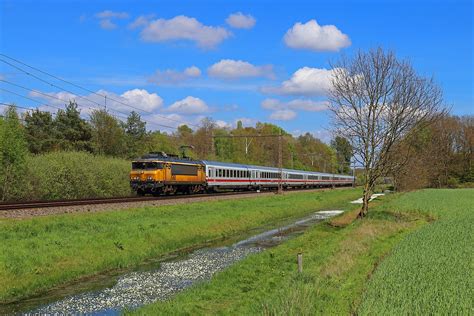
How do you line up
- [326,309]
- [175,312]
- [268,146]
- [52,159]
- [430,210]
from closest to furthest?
[326,309] < [175,312] < [430,210] < [52,159] < [268,146]

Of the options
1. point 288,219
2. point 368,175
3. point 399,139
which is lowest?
point 288,219

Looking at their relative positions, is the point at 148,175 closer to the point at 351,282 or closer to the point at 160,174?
the point at 160,174

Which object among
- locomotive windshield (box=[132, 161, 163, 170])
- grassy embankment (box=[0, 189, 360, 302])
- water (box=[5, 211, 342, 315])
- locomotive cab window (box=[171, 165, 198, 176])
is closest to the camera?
water (box=[5, 211, 342, 315])

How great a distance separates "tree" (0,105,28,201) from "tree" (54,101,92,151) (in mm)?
20478

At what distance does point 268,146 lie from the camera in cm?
12356

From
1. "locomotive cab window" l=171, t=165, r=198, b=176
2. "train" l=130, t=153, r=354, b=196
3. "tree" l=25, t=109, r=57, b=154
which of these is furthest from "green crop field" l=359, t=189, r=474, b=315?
"tree" l=25, t=109, r=57, b=154

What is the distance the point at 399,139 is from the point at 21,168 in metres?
27.6

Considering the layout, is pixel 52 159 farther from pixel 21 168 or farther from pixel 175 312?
pixel 175 312

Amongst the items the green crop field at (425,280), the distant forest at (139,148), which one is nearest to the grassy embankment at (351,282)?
the green crop field at (425,280)

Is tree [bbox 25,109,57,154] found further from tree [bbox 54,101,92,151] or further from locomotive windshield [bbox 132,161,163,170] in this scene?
locomotive windshield [bbox 132,161,163,170]

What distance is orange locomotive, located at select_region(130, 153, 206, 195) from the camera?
3947cm

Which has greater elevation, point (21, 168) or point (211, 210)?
point (21, 168)

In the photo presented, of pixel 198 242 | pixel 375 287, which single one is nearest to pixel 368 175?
pixel 198 242

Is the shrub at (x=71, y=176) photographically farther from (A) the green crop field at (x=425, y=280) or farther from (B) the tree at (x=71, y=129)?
(A) the green crop field at (x=425, y=280)
